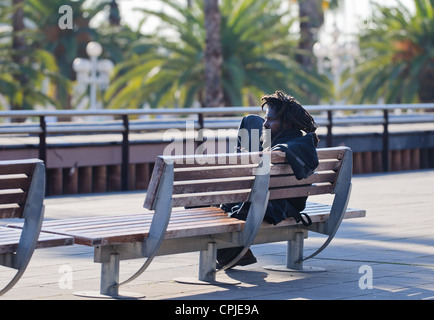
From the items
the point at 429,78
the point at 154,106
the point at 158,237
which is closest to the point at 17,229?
the point at 158,237

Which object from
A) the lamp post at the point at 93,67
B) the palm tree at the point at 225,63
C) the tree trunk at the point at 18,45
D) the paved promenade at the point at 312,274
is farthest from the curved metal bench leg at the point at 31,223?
the lamp post at the point at 93,67

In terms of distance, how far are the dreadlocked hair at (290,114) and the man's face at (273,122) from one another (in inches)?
0.9

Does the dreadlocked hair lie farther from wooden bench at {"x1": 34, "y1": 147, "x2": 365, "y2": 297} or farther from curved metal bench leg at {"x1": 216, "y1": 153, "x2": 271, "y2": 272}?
curved metal bench leg at {"x1": 216, "y1": 153, "x2": 271, "y2": 272}

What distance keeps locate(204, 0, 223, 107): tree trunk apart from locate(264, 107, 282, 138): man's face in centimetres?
1611

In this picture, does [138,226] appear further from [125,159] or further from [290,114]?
[125,159]

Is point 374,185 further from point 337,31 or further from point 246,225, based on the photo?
point 337,31

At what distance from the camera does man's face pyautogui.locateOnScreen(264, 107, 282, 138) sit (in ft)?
22.1

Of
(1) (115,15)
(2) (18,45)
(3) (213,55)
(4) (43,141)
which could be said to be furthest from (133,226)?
(1) (115,15)

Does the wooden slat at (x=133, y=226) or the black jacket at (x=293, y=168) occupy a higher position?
the black jacket at (x=293, y=168)

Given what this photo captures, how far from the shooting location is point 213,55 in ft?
76.2

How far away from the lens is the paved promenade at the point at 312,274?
19.6 ft

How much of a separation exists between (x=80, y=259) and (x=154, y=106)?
18.5 metres

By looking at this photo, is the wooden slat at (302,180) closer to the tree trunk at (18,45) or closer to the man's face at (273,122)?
the man's face at (273,122)
